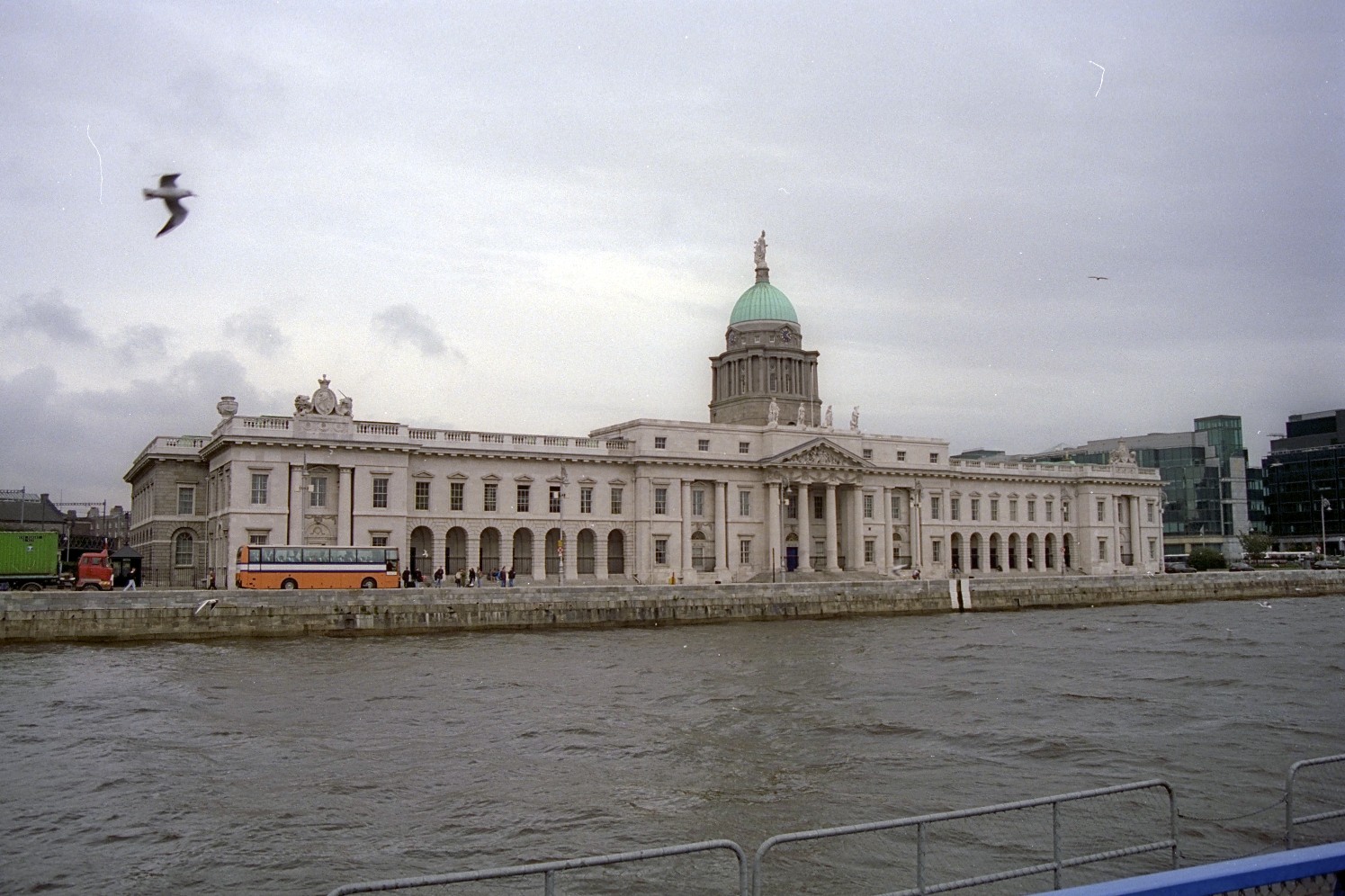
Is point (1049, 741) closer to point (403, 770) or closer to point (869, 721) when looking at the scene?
point (869, 721)

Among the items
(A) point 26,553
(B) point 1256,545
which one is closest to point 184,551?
(A) point 26,553

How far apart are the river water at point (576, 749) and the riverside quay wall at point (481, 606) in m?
3.09

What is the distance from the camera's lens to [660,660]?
3603 cm

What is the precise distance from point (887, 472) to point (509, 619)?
134ft

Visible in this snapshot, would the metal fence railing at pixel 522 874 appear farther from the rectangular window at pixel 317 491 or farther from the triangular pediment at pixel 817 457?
the triangular pediment at pixel 817 457

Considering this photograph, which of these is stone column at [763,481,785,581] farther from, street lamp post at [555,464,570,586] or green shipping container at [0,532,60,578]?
green shipping container at [0,532,60,578]

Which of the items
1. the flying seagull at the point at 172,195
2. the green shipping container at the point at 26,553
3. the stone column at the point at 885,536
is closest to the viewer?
the flying seagull at the point at 172,195

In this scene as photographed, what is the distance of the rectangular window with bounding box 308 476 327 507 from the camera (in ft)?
193

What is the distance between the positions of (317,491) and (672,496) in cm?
2249

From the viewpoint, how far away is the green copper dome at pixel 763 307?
87625 mm

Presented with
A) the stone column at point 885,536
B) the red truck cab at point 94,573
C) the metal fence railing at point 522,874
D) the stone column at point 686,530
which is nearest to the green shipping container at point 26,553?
the red truck cab at point 94,573

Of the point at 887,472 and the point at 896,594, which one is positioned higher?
the point at 887,472

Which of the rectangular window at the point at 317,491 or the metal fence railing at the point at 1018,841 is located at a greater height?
the rectangular window at the point at 317,491

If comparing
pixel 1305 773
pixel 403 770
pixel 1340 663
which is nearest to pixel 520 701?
pixel 403 770
